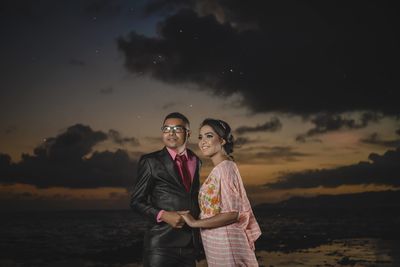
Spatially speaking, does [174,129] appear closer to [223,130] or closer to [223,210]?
A: [223,130]

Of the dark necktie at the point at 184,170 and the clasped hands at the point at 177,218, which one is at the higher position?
the dark necktie at the point at 184,170

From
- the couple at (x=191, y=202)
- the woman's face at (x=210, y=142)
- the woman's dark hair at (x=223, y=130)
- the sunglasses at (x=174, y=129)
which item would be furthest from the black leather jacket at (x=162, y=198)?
the woman's dark hair at (x=223, y=130)

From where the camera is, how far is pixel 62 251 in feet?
84.0

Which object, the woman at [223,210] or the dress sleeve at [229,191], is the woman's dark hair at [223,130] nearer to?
the woman at [223,210]

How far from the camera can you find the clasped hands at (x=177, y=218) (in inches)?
157

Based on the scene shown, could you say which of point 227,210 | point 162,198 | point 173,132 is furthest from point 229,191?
point 173,132

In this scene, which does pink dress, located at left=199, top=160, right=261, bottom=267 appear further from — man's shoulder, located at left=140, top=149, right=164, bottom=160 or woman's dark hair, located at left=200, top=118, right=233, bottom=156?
man's shoulder, located at left=140, top=149, right=164, bottom=160

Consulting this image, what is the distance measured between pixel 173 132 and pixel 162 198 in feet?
1.98

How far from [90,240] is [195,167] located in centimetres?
2842

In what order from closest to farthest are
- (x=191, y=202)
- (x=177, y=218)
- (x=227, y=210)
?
(x=227, y=210) < (x=177, y=218) < (x=191, y=202)

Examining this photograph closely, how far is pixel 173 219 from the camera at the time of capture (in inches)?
159

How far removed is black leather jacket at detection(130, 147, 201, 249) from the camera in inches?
164

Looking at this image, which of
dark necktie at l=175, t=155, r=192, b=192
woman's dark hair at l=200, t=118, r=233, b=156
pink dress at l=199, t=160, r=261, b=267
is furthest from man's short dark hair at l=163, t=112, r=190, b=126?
pink dress at l=199, t=160, r=261, b=267

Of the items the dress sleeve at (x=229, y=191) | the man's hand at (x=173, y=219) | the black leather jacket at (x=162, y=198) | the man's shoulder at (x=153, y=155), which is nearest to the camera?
the dress sleeve at (x=229, y=191)
